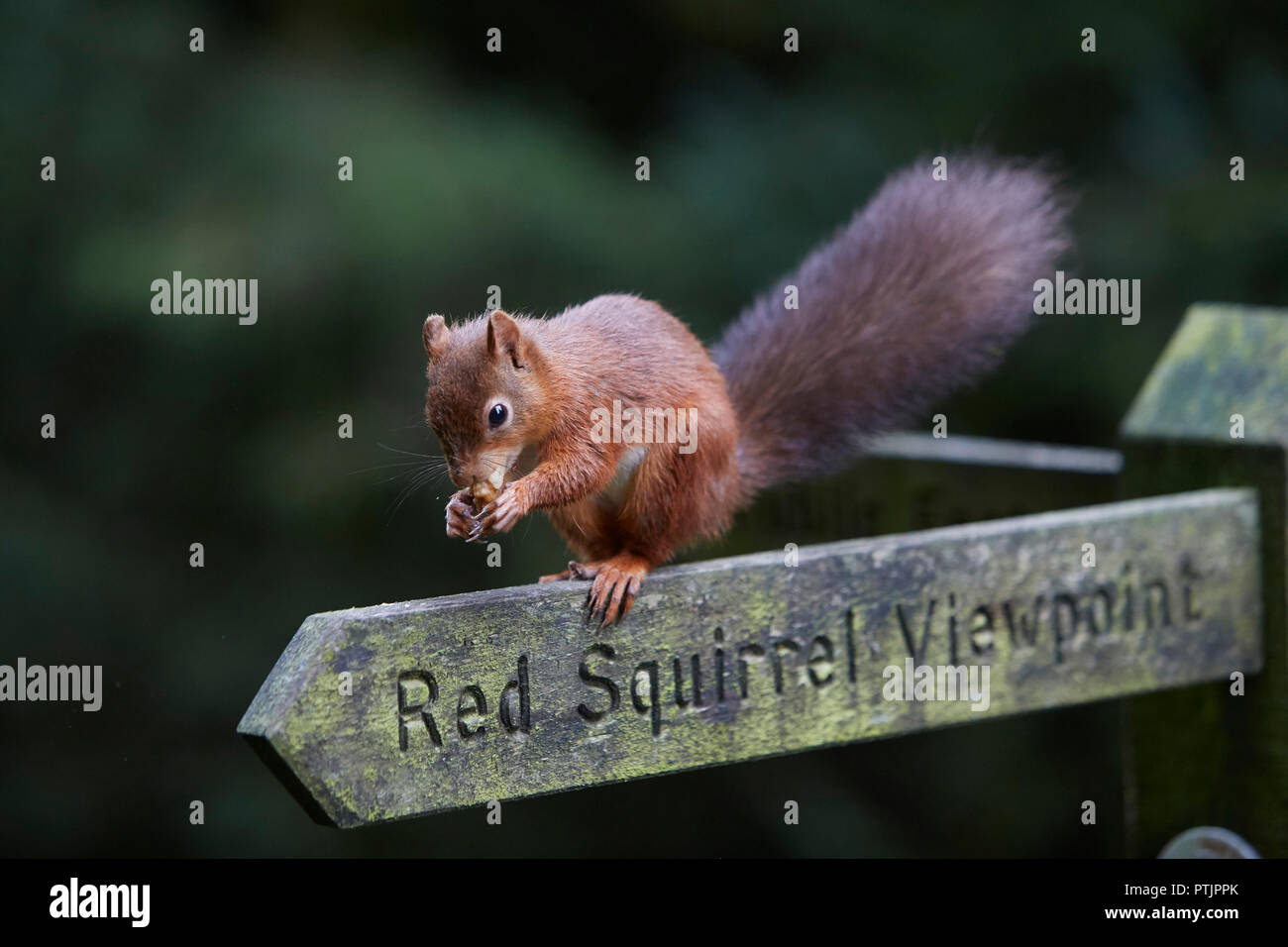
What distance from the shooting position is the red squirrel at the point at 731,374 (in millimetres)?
1588

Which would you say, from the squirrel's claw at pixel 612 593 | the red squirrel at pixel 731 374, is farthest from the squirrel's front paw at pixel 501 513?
the squirrel's claw at pixel 612 593

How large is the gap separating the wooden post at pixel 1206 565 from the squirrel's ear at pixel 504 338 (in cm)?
106

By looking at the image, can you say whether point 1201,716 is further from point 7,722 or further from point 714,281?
point 7,722

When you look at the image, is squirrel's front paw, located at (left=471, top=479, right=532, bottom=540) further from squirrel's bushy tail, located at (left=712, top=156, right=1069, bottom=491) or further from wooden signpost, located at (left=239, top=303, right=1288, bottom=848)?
squirrel's bushy tail, located at (left=712, top=156, right=1069, bottom=491)

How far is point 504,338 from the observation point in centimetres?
160

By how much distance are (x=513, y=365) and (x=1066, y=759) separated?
2841mm

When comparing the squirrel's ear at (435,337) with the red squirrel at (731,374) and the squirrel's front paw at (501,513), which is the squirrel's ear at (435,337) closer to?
the red squirrel at (731,374)

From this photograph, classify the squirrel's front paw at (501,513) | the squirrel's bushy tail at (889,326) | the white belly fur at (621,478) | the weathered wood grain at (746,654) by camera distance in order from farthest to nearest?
the squirrel's bushy tail at (889,326)
the white belly fur at (621,478)
the squirrel's front paw at (501,513)
the weathered wood grain at (746,654)

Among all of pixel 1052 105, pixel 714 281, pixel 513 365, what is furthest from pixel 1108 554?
pixel 1052 105

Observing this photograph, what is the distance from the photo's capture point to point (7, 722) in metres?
3.65

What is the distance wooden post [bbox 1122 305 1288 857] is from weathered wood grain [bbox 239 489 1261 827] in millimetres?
59

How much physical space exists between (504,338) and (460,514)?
202mm

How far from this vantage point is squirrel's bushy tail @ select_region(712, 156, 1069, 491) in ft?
6.68

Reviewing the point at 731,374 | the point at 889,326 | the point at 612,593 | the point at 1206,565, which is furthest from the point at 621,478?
the point at 1206,565
